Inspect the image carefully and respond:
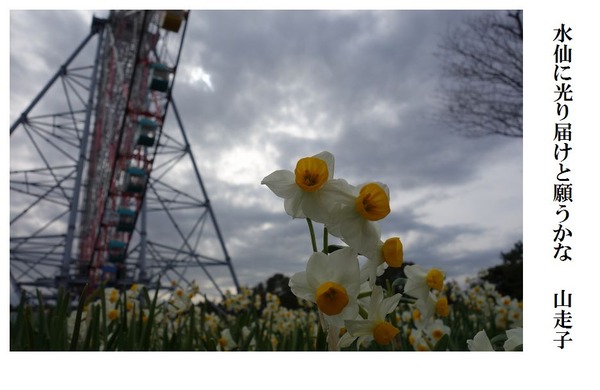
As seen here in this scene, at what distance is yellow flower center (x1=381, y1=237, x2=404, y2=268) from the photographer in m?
0.63

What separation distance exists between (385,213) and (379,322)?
17 cm

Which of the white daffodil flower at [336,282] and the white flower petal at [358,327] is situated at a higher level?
A: the white daffodil flower at [336,282]

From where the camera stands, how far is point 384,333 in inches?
26.6

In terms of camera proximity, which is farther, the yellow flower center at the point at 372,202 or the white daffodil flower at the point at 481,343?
the white daffodil flower at the point at 481,343

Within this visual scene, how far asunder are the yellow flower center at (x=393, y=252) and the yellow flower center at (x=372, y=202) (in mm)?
39

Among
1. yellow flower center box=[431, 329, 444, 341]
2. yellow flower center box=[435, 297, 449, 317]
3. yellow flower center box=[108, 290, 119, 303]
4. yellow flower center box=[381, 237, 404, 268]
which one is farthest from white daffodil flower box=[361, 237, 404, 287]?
yellow flower center box=[108, 290, 119, 303]

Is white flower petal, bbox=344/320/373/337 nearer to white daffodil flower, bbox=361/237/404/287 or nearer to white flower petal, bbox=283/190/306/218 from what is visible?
white daffodil flower, bbox=361/237/404/287

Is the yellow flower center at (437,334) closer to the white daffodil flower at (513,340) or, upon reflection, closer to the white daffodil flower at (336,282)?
the white daffodil flower at (513,340)

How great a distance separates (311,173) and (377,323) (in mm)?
251

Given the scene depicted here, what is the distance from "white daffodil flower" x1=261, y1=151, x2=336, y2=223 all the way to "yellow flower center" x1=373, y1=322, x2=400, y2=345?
19 cm

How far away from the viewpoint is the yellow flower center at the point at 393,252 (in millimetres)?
634

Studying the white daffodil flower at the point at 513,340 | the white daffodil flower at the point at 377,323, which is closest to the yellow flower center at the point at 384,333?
the white daffodil flower at the point at 377,323

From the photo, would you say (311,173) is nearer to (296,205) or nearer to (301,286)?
(296,205)
